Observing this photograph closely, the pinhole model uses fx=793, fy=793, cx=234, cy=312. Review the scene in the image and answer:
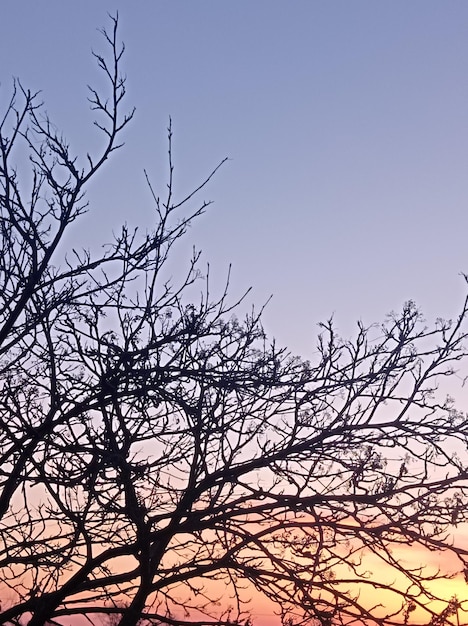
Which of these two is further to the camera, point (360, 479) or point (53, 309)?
point (53, 309)

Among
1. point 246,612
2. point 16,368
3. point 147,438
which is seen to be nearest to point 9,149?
point 16,368

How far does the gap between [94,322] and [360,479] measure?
8.38 feet

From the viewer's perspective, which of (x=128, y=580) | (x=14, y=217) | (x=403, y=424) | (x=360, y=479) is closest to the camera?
(x=360, y=479)

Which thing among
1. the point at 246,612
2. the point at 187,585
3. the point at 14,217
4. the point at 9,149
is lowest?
the point at 246,612

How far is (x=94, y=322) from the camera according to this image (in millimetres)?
6641

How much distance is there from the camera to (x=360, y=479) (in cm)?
560

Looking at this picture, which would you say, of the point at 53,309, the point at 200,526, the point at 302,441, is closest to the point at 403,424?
the point at 302,441

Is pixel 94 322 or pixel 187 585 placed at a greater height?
pixel 94 322

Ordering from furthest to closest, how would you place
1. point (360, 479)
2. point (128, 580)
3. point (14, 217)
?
point (128, 580), point (14, 217), point (360, 479)

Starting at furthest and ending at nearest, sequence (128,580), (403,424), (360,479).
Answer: (128,580) < (403,424) < (360,479)

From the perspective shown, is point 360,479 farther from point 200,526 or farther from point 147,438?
point 147,438

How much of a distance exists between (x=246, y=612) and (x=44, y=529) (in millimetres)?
1875

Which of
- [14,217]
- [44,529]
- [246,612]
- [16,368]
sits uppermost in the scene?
[14,217]

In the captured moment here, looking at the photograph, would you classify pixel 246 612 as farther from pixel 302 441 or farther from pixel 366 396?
pixel 366 396
